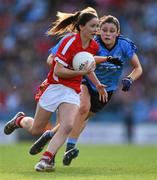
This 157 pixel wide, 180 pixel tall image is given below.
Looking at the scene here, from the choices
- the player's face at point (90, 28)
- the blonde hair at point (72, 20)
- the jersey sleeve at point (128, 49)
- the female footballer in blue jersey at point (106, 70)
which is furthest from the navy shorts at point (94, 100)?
the player's face at point (90, 28)

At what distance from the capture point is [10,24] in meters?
24.5

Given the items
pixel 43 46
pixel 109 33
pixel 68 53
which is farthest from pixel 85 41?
pixel 43 46

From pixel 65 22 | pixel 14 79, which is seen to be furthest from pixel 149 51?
pixel 65 22

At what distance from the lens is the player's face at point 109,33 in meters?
10.9

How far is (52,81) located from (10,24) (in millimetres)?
14942

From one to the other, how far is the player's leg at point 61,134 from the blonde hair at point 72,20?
3.53ft

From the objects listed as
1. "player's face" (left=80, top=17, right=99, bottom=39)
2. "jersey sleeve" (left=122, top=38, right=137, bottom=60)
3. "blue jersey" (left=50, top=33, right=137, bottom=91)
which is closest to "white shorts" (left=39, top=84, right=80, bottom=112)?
"player's face" (left=80, top=17, right=99, bottom=39)

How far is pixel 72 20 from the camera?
32.9 ft

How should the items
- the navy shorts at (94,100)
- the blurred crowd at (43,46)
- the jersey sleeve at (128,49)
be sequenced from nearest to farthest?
the jersey sleeve at (128,49), the navy shorts at (94,100), the blurred crowd at (43,46)

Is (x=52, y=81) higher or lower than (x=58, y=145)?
higher

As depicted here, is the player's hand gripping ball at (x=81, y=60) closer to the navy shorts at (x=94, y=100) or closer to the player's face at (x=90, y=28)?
the player's face at (x=90, y=28)

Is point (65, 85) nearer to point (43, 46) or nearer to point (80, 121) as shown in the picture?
point (80, 121)

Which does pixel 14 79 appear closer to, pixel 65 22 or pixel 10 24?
pixel 10 24

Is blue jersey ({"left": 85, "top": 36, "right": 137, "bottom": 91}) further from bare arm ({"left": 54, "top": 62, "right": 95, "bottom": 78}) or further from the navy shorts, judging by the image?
bare arm ({"left": 54, "top": 62, "right": 95, "bottom": 78})
